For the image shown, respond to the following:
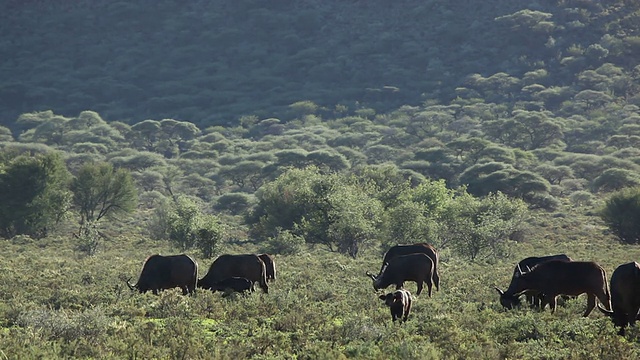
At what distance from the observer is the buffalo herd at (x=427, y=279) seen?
1385cm

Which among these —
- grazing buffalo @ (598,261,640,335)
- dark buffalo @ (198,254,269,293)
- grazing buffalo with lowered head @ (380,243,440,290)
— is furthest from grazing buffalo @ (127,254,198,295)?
Result: grazing buffalo @ (598,261,640,335)

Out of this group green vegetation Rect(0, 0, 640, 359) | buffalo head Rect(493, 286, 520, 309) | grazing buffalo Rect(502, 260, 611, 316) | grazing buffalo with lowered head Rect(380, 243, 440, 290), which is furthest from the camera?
grazing buffalo with lowered head Rect(380, 243, 440, 290)

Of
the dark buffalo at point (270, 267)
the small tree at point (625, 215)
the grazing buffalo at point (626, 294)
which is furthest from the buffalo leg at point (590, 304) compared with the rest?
the small tree at point (625, 215)

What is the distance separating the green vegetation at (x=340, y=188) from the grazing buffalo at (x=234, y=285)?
2.95ft

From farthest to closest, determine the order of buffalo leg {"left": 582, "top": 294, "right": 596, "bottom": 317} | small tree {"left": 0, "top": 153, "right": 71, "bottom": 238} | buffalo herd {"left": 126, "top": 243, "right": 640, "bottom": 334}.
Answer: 1. small tree {"left": 0, "top": 153, "right": 71, "bottom": 238}
2. buffalo leg {"left": 582, "top": 294, "right": 596, "bottom": 317}
3. buffalo herd {"left": 126, "top": 243, "right": 640, "bottom": 334}

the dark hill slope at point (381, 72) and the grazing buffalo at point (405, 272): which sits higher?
the grazing buffalo at point (405, 272)

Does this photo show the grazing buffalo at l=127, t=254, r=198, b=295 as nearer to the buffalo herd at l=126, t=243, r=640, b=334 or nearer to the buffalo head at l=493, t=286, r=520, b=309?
the buffalo herd at l=126, t=243, r=640, b=334

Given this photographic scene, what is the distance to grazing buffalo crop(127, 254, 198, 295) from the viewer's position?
20.2 metres

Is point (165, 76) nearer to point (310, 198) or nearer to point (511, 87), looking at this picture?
point (511, 87)

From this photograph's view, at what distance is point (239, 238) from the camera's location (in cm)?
5872

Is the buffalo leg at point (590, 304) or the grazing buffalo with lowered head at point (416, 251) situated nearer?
the buffalo leg at point (590, 304)

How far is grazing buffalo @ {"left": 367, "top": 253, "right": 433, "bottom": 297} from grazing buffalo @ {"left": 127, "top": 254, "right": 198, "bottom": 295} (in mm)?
5510

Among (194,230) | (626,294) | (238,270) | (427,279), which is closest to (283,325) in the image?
(238,270)

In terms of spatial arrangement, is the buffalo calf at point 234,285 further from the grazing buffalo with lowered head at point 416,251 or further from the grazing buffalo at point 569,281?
the grazing buffalo at point 569,281
